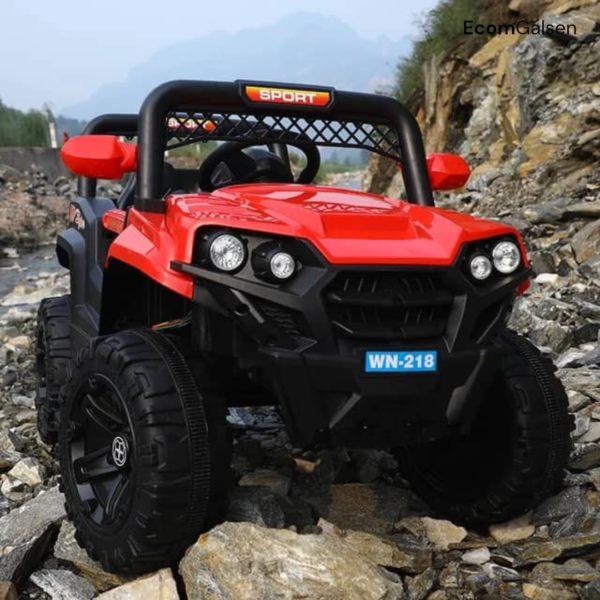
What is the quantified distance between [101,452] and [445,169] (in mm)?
1790

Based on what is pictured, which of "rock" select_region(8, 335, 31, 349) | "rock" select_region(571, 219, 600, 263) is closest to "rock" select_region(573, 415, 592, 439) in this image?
"rock" select_region(571, 219, 600, 263)

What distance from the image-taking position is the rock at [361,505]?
3.18 meters

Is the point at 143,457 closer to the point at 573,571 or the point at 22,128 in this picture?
the point at 573,571

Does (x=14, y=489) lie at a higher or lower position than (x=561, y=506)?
lower

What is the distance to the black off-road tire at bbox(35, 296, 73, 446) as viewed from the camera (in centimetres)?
408

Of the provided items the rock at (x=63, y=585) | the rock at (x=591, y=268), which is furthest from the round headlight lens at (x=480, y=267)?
the rock at (x=591, y=268)

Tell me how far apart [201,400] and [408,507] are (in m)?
1.24

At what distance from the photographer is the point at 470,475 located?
3180mm

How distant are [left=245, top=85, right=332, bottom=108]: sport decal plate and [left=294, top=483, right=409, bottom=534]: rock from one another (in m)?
1.60

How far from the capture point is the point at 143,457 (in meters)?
2.47

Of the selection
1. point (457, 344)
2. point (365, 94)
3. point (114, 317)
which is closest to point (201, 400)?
point (457, 344)

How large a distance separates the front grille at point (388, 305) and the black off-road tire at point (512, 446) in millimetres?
310

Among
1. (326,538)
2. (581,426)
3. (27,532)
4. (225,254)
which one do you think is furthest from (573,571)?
(27,532)

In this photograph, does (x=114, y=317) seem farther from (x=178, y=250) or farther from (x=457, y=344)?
(x=457, y=344)
